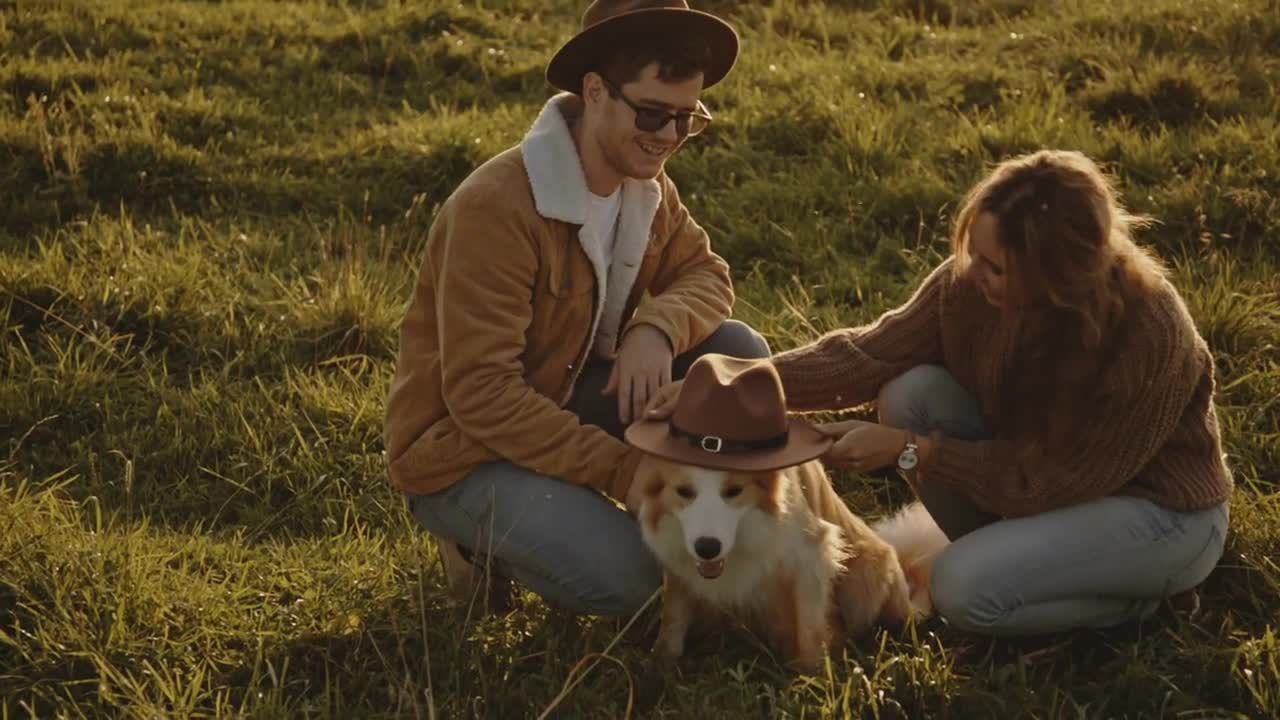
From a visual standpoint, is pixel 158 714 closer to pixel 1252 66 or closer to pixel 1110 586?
pixel 1110 586

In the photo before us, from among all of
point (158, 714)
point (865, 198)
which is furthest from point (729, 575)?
point (865, 198)

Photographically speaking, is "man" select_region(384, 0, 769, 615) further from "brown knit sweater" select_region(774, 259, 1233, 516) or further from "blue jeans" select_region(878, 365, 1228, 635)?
"blue jeans" select_region(878, 365, 1228, 635)

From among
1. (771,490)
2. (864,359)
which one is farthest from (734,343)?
(771,490)

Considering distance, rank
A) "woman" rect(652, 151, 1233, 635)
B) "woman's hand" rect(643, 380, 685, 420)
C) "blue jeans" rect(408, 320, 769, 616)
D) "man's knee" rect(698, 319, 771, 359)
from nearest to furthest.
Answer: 1. "woman" rect(652, 151, 1233, 635)
2. "woman's hand" rect(643, 380, 685, 420)
3. "blue jeans" rect(408, 320, 769, 616)
4. "man's knee" rect(698, 319, 771, 359)

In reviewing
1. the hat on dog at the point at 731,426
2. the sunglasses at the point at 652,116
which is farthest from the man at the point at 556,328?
the hat on dog at the point at 731,426

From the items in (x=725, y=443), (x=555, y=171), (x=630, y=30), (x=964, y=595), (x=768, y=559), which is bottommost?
(x=964, y=595)

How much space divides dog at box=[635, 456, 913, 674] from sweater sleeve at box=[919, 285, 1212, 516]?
0.33m

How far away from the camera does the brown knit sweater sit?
325cm

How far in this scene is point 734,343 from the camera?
12.8ft

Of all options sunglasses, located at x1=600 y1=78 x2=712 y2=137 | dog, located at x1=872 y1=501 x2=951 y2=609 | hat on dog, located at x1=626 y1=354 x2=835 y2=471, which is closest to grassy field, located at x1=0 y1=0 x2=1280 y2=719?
dog, located at x1=872 y1=501 x2=951 y2=609

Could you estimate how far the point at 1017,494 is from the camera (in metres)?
3.44

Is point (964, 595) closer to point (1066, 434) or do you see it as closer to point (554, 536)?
point (1066, 434)

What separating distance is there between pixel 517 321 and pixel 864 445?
0.97 meters

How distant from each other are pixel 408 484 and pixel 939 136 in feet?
12.5
